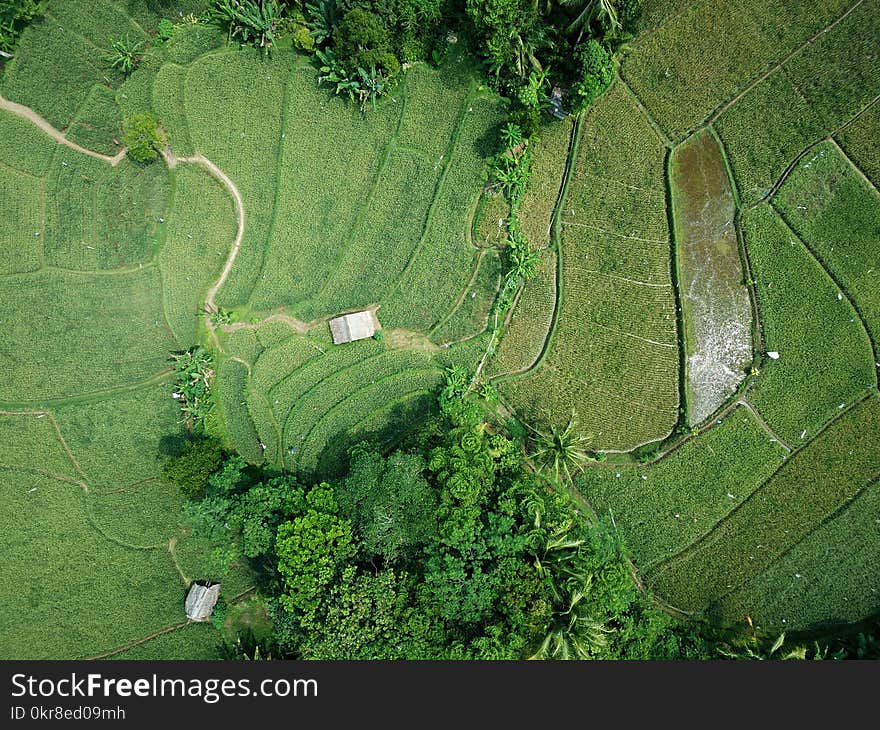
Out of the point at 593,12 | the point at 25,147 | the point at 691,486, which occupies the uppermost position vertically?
the point at 25,147

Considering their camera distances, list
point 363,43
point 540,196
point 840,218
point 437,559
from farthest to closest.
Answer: point 540,196
point 840,218
point 363,43
point 437,559

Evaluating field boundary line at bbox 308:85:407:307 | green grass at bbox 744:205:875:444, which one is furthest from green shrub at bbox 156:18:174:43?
green grass at bbox 744:205:875:444

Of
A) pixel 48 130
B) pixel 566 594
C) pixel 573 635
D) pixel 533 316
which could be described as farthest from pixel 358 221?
pixel 573 635

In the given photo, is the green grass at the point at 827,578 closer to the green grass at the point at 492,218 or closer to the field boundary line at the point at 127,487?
the green grass at the point at 492,218

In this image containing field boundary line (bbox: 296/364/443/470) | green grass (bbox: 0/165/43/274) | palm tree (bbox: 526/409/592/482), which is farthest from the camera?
green grass (bbox: 0/165/43/274)

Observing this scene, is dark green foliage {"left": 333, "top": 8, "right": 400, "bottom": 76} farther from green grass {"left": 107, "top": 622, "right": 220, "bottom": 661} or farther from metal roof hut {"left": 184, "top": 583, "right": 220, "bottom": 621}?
green grass {"left": 107, "top": 622, "right": 220, "bottom": 661}

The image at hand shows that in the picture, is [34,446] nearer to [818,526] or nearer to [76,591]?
[76,591]

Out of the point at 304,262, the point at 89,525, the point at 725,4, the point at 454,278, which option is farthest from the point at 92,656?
the point at 725,4
